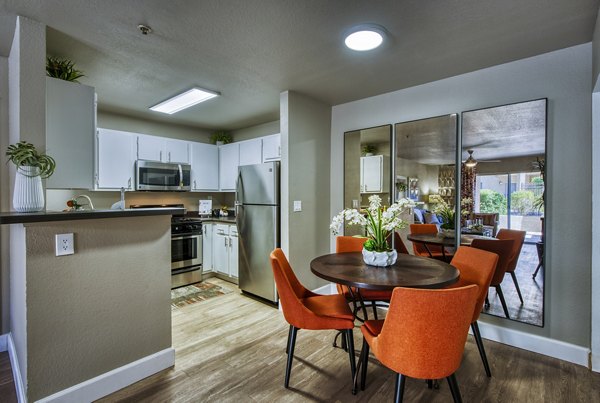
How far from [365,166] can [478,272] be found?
179 centimetres

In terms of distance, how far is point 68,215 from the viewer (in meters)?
1.67

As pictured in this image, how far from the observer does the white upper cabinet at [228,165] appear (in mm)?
4809

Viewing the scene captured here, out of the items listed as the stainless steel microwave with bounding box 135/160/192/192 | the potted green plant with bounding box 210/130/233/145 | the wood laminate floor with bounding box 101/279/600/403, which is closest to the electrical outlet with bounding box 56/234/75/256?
the wood laminate floor with bounding box 101/279/600/403

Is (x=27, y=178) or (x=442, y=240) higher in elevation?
(x=27, y=178)

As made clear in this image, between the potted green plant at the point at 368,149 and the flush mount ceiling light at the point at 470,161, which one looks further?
the potted green plant at the point at 368,149

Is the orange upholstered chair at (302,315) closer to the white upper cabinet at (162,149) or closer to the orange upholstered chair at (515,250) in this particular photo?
the orange upholstered chair at (515,250)

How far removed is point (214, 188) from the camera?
200 inches

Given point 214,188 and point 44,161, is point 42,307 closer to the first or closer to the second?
point 44,161

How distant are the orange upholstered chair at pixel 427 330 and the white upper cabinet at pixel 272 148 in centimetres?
308

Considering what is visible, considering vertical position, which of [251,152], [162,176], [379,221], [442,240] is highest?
[251,152]

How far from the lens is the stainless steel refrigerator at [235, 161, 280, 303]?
3477mm

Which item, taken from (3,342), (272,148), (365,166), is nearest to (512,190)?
(365,166)

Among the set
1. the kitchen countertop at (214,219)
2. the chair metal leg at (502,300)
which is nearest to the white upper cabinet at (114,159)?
the kitchen countertop at (214,219)

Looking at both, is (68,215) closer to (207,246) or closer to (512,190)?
(207,246)
